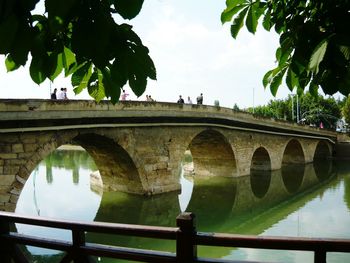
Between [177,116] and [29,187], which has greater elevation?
[177,116]

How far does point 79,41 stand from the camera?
3.83 ft

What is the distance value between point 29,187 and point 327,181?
49.9 ft

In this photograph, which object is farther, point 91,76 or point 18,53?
point 91,76

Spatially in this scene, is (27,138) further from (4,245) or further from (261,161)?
(261,161)

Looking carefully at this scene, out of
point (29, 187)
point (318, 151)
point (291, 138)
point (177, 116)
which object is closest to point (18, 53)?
point (177, 116)

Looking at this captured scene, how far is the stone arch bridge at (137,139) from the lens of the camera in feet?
30.3

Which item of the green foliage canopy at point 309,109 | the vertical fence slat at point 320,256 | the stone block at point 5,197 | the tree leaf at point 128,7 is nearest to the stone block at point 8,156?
the stone block at point 5,197

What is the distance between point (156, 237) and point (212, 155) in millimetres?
18156

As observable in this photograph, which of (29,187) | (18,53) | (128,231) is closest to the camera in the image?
(18,53)

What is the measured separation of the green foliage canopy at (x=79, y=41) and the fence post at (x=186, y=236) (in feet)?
2.86

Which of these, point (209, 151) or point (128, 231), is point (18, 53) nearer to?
point (128, 231)

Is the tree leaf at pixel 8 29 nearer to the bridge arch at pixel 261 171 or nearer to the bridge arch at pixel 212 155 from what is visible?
the bridge arch at pixel 212 155

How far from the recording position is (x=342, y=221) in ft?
36.8

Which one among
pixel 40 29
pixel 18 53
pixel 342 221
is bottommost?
pixel 342 221
